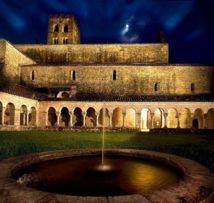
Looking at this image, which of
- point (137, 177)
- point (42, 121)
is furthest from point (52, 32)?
point (137, 177)

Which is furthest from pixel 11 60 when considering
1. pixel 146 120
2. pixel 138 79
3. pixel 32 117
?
pixel 146 120

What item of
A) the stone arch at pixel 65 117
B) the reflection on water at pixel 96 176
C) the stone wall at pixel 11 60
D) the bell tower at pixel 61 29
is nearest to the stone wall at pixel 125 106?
the stone arch at pixel 65 117

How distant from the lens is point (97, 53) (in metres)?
34.6

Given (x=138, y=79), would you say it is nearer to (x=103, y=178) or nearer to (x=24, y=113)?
(x=24, y=113)

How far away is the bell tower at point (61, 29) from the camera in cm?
4141

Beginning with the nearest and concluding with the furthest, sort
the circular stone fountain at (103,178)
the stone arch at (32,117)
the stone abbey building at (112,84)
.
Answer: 1. the circular stone fountain at (103,178)
2. the stone arch at (32,117)
3. the stone abbey building at (112,84)

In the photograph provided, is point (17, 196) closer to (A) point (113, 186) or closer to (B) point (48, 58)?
(A) point (113, 186)

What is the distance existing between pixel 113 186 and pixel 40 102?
74.1ft

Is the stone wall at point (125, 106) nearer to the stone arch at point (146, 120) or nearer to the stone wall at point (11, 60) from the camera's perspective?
the stone arch at point (146, 120)

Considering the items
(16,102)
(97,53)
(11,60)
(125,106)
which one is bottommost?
(125,106)

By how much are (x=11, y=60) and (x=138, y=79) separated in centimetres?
1658

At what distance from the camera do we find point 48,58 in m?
34.9

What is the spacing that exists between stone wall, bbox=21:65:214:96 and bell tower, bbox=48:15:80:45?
14.5 meters

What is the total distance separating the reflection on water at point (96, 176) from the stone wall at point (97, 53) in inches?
1187
